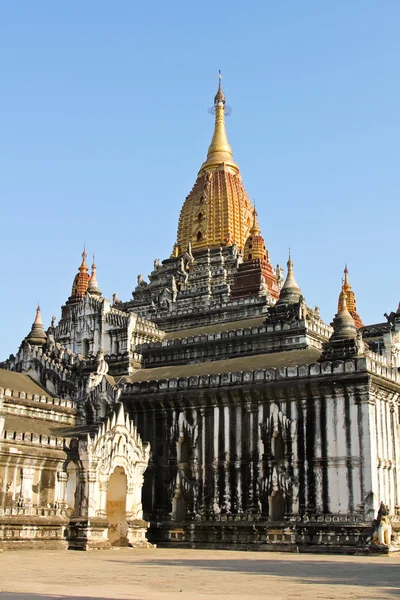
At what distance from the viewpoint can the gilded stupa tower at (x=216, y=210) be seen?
71.4 meters

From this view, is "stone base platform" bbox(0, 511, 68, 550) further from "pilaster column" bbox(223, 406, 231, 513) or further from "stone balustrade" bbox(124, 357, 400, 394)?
"stone balustrade" bbox(124, 357, 400, 394)

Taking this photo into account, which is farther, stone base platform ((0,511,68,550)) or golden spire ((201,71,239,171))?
golden spire ((201,71,239,171))

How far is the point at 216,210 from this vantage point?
237ft

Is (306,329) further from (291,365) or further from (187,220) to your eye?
(187,220)

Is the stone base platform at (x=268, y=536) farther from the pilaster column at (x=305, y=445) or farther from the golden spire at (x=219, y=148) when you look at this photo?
the golden spire at (x=219, y=148)

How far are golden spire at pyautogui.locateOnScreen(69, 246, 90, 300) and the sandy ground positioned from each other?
45779 mm

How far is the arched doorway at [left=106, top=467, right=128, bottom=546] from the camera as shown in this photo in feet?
117

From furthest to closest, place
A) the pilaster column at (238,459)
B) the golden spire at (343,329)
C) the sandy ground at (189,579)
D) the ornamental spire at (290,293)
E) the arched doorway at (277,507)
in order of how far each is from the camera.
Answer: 1. the ornamental spire at (290,293)
2. the golden spire at (343,329)
3. the pilaster column at (238,459)
4. the arched doorway at (277,507)
5. the sandy ground at (189,579)

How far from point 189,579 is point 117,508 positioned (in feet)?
60.4

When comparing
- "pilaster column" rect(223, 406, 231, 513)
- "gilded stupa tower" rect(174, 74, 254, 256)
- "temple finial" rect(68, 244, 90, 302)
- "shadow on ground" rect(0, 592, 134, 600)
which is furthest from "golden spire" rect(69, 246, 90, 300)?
"shadow on ground" rect(0, 592, 134, 600)

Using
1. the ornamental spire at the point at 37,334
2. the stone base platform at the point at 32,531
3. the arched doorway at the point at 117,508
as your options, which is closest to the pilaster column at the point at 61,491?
the stone base platform at the point at 32,531

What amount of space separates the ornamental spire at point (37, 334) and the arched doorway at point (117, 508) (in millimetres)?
18059

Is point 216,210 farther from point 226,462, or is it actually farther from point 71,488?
point 71,488

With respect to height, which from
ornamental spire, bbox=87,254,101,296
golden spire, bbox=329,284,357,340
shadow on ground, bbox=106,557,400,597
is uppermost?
ornamental spire, bbox=87,254,101,296
